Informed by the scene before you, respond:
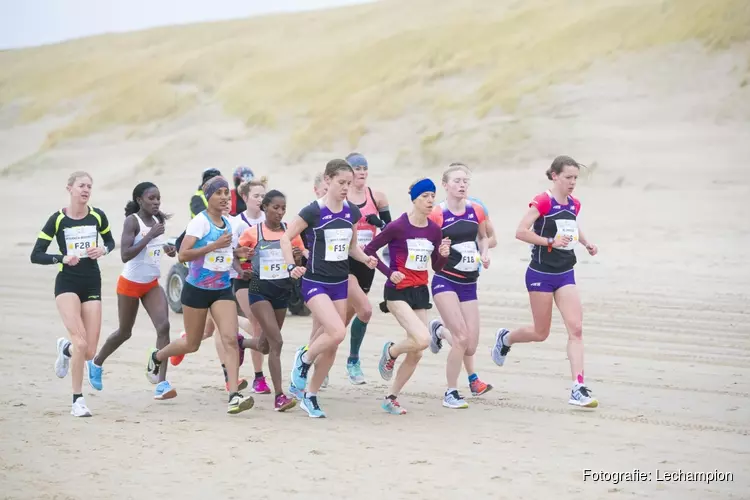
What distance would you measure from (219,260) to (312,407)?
1411 mm

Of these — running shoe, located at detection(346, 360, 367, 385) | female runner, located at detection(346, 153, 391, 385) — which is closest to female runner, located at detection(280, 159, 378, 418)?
female runner, located at detection(346, 153, 391, 385)

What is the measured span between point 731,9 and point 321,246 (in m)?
25.2

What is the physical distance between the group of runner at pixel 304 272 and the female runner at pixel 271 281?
1cm

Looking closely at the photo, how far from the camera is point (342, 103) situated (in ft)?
122

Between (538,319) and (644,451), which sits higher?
(538,319)

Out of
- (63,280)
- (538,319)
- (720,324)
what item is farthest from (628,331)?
(63,280)

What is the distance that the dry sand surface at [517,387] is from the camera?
741 centimetres

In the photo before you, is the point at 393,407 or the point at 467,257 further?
the point at 467,257

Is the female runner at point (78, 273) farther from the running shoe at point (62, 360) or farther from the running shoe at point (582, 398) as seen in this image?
the running shoe at point (582, 398)

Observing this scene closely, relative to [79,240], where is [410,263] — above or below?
below

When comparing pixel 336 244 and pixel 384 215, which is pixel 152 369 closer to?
pixel 336 244

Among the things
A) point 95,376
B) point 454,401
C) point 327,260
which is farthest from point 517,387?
point 95,376

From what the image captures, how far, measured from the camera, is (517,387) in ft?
34.8

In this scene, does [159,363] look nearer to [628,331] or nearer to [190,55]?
[628,331]
